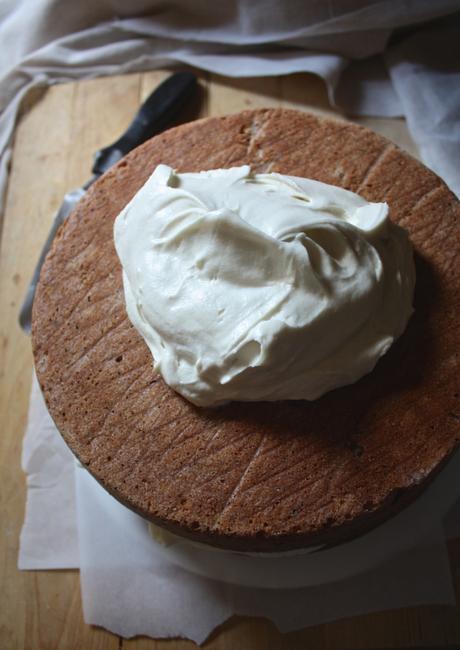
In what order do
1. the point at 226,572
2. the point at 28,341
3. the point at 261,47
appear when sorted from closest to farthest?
the point at 226,572, the point at 28,341, the point at 261,47

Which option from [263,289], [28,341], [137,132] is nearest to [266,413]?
[263,289]

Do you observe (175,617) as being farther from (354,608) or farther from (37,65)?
(37,65)

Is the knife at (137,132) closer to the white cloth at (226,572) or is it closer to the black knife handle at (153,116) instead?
the black knife handle at (153,116)

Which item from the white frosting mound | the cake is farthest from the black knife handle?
the white frosting mound

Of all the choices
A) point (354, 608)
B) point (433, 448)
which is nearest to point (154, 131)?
point (433, 448)

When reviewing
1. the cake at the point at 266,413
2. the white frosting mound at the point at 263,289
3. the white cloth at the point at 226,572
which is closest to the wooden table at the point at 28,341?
the white cloth at the point at 226,572

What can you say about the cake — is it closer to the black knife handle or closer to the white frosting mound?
the white frosting mound

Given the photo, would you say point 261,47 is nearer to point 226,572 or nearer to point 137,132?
point 137,132
